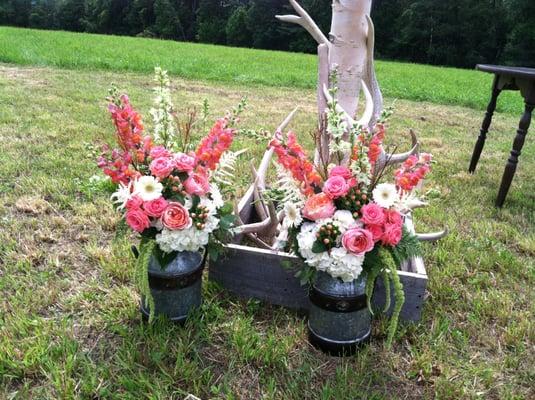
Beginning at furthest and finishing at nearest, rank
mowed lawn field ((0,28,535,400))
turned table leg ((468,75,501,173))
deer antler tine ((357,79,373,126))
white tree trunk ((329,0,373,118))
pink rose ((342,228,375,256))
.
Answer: turned table leg ((468,75,501,173))
white tree trunk ((329,0,373,118))
deer antler tine ((357,79,373,126))
mowed lawn field ((0,28,535,400))
pink rose ((342,228,375,256))

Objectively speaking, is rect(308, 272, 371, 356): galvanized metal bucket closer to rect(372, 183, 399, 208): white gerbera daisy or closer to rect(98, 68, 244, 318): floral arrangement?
rect(372, 183, 399, 208): white gerbera daisy

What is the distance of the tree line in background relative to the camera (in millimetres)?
34344

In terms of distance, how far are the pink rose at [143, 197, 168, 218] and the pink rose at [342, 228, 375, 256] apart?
2.36 feet

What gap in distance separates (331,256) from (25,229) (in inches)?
86.6

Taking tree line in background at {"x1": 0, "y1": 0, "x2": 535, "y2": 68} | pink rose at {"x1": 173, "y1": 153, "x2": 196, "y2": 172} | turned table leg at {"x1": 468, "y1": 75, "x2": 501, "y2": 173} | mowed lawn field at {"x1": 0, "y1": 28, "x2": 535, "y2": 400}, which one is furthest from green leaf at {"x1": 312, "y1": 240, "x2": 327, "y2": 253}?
tree line in background at {"x1": 0, "y1": 0, "x2": 535, "y2": 68}

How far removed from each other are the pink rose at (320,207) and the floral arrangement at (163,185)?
41cm

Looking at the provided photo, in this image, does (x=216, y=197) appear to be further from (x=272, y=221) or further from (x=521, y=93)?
(x=521, y=93)

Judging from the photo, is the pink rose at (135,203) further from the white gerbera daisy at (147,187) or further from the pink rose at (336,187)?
the pink rose at (336,187)

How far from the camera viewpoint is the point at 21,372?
180 cm

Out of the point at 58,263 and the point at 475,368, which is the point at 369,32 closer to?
the point at 475,368

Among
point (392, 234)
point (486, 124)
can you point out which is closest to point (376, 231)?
point (392, 234)

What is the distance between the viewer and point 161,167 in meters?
1.81

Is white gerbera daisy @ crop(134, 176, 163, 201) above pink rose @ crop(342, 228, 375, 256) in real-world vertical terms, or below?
above

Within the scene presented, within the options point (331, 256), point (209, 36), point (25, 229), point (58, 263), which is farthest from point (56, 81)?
point (209, 36)
